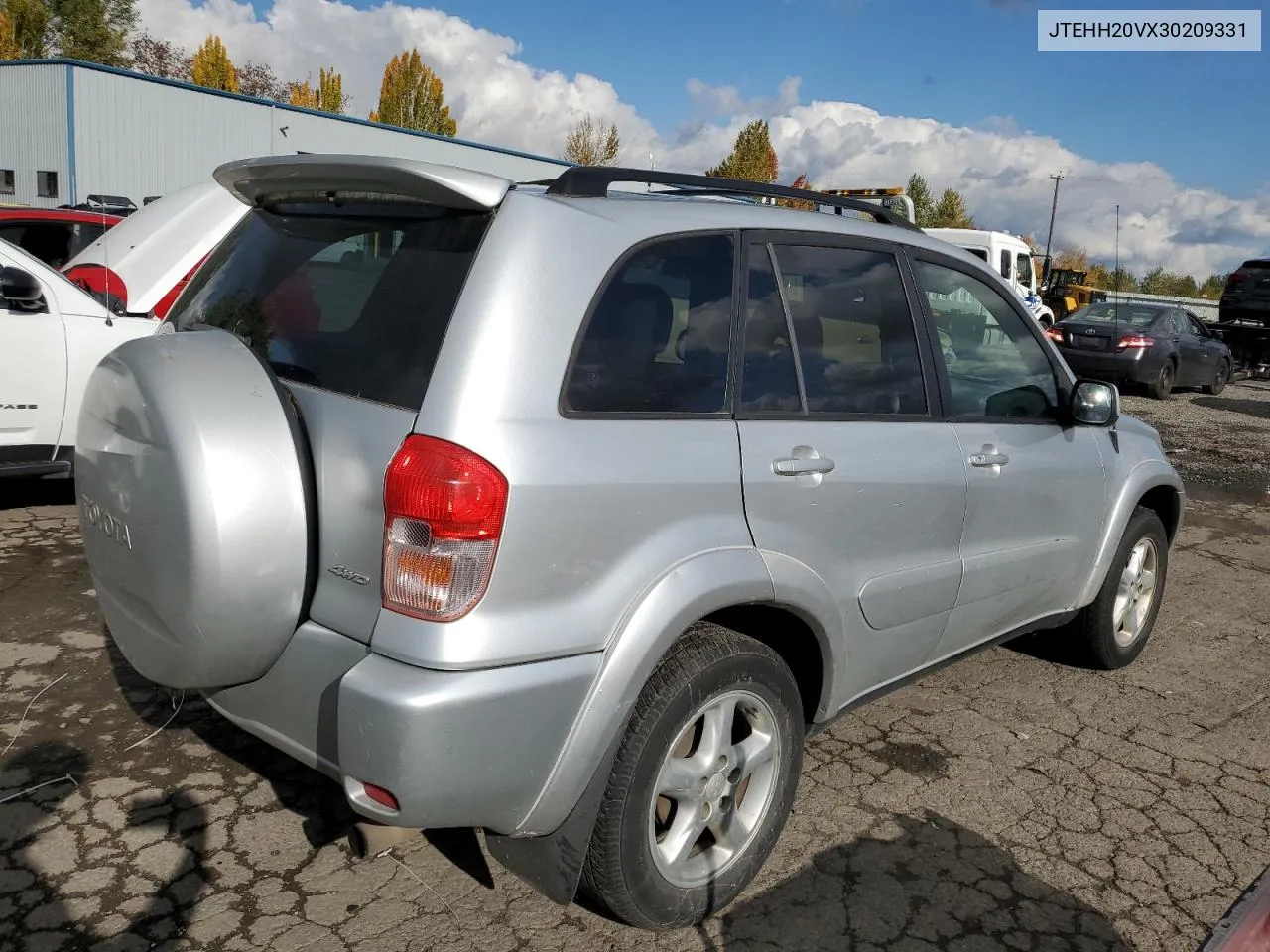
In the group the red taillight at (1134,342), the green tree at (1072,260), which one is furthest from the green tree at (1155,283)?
the red taillight at (1134,342)

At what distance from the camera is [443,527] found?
208cm

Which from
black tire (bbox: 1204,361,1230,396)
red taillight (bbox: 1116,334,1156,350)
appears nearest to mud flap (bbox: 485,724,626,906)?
red taillight (bbox: 1116,334,1156,350)

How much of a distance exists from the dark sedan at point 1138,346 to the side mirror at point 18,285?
1322cm

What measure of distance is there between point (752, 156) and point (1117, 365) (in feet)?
108

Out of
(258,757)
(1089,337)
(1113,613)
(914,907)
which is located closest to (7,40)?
(1089,337)

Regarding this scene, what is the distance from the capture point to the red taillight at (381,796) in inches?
82.7

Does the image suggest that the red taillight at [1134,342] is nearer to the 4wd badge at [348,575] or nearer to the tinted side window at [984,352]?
the tinted side window at [984,352]

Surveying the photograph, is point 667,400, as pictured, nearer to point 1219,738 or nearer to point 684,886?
point 684,886

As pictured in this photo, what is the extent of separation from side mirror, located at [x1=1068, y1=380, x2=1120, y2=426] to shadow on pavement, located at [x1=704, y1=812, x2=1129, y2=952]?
1593 millimetres

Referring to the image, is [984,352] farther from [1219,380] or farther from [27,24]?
[27,24]

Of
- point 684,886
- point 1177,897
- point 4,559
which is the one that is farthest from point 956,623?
point 4,559

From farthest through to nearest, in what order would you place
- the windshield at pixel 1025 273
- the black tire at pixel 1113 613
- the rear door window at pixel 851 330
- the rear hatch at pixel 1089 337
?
1. the windshield at pixel 1025 273
2. the rear hatch at pixel 1089 337
3. the black tire at pixel 1113 613
4. the rear door window at pixel 851 330

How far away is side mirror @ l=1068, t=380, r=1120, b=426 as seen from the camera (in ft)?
12.4

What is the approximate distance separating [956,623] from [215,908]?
233 centimetres
